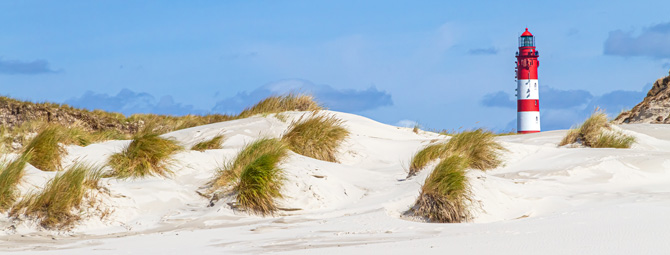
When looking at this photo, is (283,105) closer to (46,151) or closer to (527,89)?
(46,151)

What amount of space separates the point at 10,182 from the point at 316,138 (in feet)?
14.5

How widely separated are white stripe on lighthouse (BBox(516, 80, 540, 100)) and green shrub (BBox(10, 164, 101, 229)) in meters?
29.8

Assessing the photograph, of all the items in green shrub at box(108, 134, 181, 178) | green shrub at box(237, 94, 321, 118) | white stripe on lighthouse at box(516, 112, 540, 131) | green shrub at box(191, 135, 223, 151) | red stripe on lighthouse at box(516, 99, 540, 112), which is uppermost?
red stripe on lighthouse at box(516, 99, 540, 112)

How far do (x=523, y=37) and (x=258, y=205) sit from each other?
30.7 meters

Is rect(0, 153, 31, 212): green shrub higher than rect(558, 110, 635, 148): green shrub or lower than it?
lower

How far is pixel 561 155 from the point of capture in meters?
9.80

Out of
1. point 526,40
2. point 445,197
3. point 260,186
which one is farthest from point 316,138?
point 526,40

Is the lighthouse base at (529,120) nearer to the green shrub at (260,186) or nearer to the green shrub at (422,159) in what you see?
the green shrub at (422,159)

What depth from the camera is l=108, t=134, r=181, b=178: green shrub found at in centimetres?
780

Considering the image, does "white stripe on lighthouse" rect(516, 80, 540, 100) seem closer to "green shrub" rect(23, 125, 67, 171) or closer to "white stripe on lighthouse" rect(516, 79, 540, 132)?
"white stripe on lighthouse" rect(516, 79, 540, 132)

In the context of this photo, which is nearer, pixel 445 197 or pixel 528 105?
pixel 445 197

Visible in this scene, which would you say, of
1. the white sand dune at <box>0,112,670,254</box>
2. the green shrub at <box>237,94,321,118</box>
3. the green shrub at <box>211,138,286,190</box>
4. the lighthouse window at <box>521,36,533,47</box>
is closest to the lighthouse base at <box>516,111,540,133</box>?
the lighthouse window at <box>521,36,533,47</box>

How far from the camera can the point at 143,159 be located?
7.96m

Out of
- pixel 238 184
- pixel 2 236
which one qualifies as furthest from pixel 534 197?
pixel 2 236
